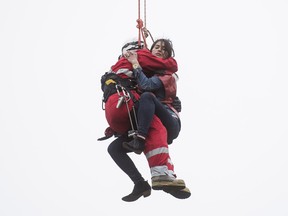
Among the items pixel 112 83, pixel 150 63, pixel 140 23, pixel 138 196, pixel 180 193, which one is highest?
pixel 140 23

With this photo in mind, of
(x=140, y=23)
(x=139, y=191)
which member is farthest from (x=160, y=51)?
(x=139, y=191)

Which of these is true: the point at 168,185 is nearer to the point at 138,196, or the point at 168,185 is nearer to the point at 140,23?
the point at 138,196

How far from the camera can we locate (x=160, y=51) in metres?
8.69

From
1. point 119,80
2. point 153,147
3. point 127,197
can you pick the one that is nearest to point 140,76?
point 119,80

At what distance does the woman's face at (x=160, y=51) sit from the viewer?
28.5 ft

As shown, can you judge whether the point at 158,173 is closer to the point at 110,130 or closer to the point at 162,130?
the point at 162,130

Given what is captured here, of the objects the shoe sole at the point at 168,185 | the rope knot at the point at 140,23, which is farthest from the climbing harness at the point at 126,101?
the rope knot at the point at 140,23

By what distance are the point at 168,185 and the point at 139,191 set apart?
28.8 inches

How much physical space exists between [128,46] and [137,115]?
931mm

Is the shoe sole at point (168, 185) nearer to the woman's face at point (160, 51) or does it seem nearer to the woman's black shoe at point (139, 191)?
the woman's black shoe at point (139, 191)

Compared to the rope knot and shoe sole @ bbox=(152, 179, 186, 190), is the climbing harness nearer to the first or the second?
shoe sole @ bbox=(152, 179, 186, 190)

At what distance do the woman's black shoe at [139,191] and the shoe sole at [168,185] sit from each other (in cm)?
64

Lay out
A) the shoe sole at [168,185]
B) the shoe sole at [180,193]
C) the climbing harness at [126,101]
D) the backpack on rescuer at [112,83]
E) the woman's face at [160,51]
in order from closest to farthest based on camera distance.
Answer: the shoe sole at [168,185] → the shoe sole at [180,193] → the climbing harness at [126,101] → the backpack on rescuer at [112,83] → the woman's face at [160,51]

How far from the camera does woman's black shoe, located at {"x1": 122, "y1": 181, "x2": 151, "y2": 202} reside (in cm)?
852
